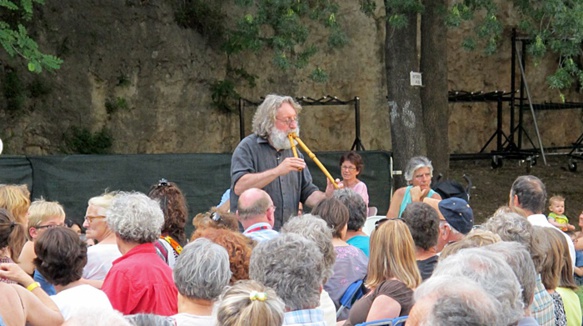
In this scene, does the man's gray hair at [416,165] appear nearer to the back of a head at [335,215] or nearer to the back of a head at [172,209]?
the back of a head at [335,215]

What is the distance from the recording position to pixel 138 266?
15.5 feet

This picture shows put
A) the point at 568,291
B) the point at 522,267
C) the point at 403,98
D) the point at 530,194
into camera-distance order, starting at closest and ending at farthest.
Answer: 1. the point at 522,267
2. the point at 568,291
3. the point at 530,194
4. the point at 403,98

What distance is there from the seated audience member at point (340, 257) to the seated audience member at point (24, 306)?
1.69 metres

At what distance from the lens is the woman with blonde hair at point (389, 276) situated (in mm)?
4398

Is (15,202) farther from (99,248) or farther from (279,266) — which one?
(279,266)

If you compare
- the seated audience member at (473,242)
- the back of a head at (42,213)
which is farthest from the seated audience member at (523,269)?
the back of a head at (42,213)

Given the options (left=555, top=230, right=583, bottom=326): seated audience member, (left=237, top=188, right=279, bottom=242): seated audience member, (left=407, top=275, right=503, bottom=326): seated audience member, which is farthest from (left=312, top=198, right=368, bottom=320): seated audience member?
(left=407, top=275, right=503, bottom=326): seated audience member

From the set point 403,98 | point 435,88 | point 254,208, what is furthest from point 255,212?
point 435,88

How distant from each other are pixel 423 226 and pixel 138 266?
1663 mm

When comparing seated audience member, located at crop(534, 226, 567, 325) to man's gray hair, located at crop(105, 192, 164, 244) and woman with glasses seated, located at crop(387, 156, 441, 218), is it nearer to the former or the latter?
man's gray hair, located at crop(105, 192, 164, 244)

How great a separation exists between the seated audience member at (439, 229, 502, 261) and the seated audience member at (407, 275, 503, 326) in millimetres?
1662

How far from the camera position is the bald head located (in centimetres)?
566

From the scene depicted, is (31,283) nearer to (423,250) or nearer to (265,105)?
(423,250)

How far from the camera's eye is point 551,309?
467cm
